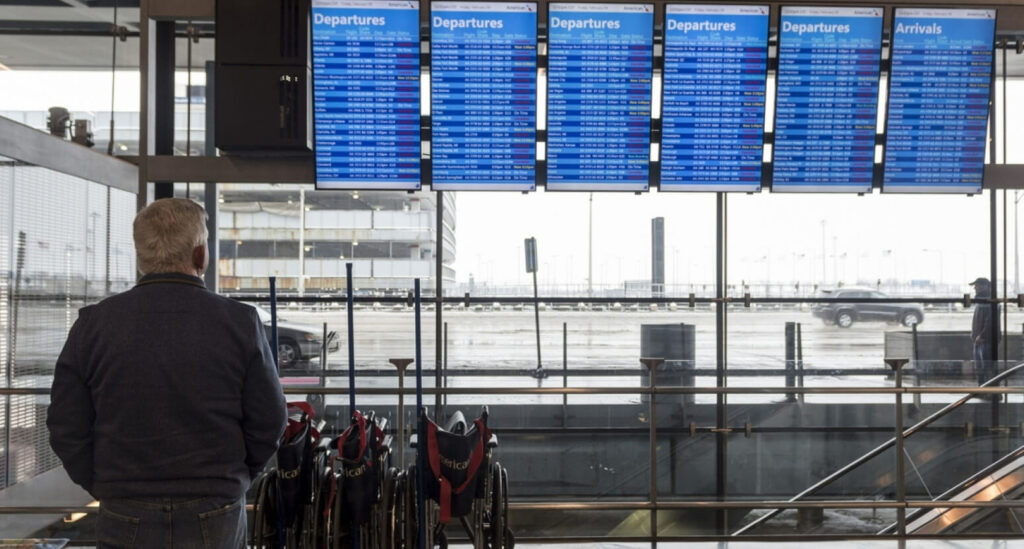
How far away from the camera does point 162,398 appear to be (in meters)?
1.73

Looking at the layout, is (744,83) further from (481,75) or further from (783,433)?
(783,433)

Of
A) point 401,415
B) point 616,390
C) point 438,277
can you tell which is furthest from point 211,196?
point 616,390

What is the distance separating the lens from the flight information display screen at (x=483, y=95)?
13.5ft

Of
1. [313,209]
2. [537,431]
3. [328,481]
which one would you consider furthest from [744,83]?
[328,481]

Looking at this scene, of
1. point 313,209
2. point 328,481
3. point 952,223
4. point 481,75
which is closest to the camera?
point 328,481

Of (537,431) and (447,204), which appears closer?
(537,431)

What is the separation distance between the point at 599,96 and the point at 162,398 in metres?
3.02

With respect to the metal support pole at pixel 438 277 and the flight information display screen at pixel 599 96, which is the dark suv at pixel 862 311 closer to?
the flight information display screen at pixel 599 96

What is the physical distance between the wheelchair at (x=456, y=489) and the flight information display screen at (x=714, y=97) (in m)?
2.04

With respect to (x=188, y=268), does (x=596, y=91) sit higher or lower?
higher

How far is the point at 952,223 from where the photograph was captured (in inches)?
192

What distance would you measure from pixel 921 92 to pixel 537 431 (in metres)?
2.72

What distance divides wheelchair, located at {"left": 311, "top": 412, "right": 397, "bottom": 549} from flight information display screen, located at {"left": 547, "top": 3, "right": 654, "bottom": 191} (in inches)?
74.6

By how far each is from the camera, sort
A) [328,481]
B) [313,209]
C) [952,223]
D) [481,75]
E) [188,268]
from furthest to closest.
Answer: [952,223] < [313,209] < [481,75] < [328,481] < [188,268]
